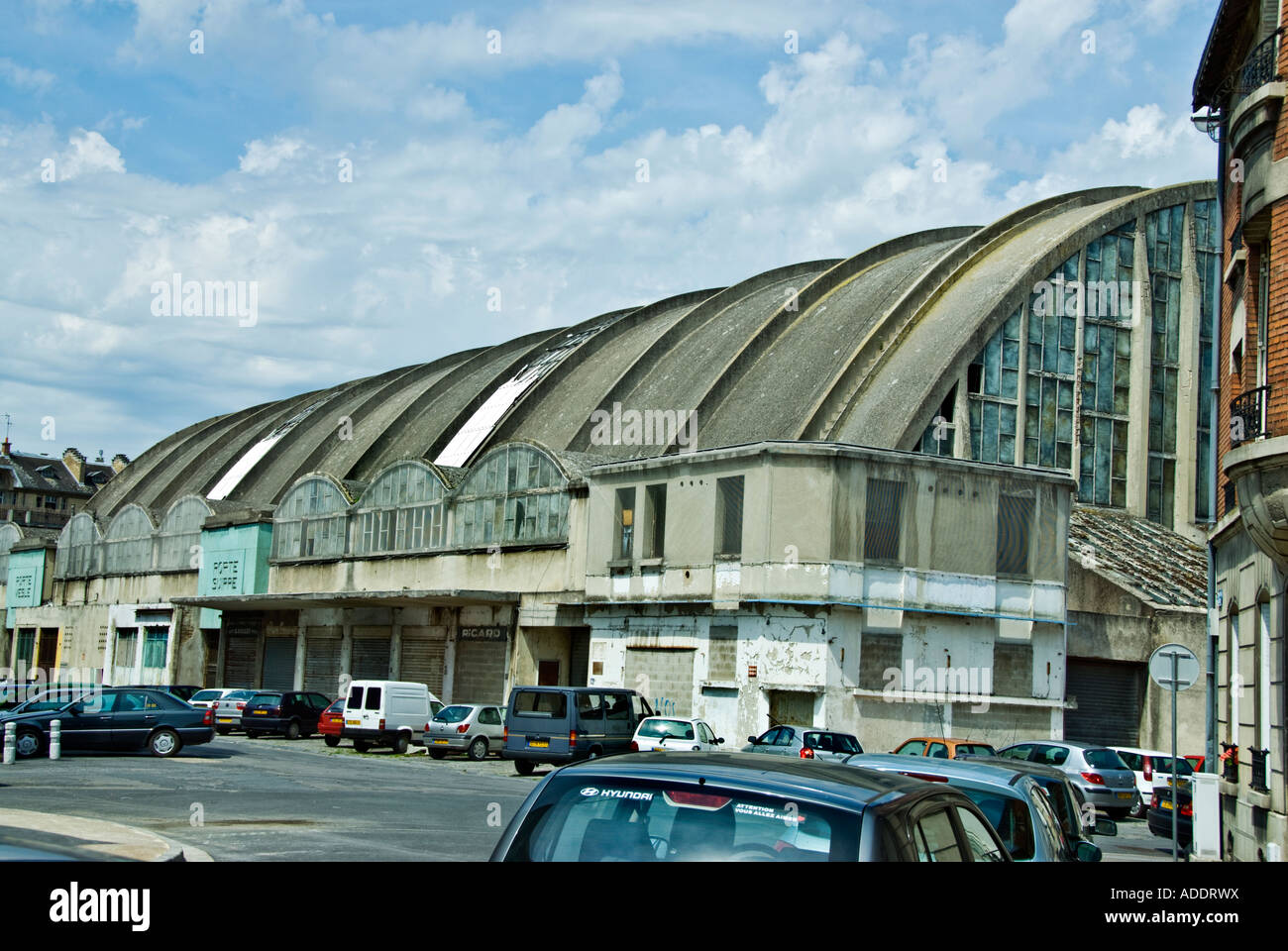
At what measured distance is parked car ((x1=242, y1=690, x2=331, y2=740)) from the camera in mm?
39938

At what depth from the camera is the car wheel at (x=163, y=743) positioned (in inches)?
1120

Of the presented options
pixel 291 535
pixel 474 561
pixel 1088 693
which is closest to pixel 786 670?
pixel 1088 693

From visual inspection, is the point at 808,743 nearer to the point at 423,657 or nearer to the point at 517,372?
the point at 423,657

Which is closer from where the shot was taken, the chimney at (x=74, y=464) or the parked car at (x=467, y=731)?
the parked car at (x=467, y=731)

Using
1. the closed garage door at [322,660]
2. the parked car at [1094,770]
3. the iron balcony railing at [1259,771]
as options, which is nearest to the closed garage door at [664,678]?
the parked car at [1094,770]

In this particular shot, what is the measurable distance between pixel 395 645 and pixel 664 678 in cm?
1430

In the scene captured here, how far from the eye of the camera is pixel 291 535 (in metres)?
53.2

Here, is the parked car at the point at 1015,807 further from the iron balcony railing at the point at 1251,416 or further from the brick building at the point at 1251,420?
the iron balcony railing at the point at 1251,416

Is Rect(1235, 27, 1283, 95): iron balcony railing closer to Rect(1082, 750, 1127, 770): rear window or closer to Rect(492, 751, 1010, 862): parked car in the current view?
Rect(492, 751, 1010, 862): parked car

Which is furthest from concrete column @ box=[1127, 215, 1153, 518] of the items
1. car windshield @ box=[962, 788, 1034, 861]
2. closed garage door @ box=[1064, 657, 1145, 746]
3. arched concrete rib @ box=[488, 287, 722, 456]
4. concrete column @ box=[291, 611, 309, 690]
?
car windshield @ box=[962, 788, 1034, 861]

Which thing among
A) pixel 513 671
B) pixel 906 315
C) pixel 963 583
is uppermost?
pixel 906 315
